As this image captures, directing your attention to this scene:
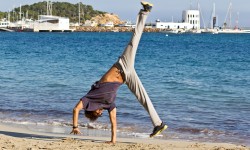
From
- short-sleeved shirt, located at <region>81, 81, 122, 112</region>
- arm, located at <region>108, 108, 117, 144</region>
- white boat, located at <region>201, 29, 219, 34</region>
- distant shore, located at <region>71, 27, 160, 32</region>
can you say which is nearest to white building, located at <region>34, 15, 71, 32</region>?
distant shore, located at <region>71, 27, 160, 32</region>

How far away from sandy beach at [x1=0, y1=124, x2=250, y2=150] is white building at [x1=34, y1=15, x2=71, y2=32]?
13662 centimetres

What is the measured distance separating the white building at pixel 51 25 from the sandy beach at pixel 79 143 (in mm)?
136622

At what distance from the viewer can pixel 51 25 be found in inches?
5753

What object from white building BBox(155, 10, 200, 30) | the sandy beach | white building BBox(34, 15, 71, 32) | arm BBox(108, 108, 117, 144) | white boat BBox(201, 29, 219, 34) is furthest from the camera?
white building BBox(155, 10, 200, 30)

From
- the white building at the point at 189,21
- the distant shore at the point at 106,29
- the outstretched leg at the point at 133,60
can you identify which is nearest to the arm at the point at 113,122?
the outstretched leg at the point at 133,60

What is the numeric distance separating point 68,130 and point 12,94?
7.21 m

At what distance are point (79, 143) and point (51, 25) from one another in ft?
454

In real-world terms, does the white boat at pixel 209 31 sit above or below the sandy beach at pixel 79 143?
below

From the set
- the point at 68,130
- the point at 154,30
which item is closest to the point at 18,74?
the point at 68,130

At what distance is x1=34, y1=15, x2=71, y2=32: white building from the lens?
479ft

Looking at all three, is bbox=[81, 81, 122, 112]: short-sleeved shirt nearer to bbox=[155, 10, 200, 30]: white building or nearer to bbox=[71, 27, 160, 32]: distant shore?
bbox=[71, 27, 160, 32]: distant shore

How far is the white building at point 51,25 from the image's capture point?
146 metres

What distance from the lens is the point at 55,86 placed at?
69.3ft

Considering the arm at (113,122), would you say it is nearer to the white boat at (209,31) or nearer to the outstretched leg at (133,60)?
the outstretched leg at (133,60)
